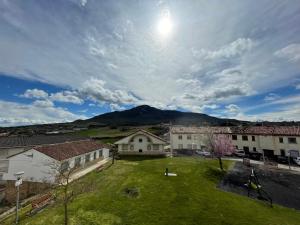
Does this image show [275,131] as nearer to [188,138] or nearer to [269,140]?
[269,140]

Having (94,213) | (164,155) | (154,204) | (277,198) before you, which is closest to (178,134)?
(164,155)

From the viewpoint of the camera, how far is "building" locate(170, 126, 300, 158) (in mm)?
49688

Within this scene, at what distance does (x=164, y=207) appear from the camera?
20578 mm

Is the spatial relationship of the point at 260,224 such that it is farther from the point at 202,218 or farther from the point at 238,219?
the point at 202,218

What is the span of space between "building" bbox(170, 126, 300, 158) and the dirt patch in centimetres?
1422

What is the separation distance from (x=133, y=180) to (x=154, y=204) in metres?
8.82

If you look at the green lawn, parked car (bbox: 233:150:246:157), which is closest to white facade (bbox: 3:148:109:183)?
the green lawn

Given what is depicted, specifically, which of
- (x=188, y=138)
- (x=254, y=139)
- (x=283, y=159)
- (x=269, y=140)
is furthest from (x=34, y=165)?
(x=269, y=140)

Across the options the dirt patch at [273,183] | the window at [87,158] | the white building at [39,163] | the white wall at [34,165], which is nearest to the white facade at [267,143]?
the dirt patch at [273,183]

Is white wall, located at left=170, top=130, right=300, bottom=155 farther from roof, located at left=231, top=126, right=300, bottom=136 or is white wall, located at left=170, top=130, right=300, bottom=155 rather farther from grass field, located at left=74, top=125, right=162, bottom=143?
grass field, located at left=74, top=125, right=162, bottom=143

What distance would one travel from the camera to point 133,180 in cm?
2942

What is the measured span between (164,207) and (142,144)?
34.3 m

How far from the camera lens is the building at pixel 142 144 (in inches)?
2125

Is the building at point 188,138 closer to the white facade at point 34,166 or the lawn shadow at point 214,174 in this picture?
the lawn shadow at point 214,174
